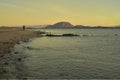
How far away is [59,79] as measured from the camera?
1456 centimetres

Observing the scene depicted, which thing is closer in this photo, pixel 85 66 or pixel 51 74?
pixel 51 74

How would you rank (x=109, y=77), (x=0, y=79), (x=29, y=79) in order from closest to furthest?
(x=0, y=79), (x=29, y=79), (x=109, y=77)

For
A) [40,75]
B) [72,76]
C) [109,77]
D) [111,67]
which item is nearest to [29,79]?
[40,75]

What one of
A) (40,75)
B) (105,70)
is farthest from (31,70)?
(105,70)

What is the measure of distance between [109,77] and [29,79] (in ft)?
19.8

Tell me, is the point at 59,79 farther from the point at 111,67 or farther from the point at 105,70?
the point at 111,67

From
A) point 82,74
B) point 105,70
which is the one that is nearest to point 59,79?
point 82,74

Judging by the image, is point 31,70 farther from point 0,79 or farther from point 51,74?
point 0,79

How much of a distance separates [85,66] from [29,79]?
7.25 m

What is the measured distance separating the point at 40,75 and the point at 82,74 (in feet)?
11.1

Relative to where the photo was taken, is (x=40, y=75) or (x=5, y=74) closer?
(x=5, y=74)

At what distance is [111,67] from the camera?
19703 mm

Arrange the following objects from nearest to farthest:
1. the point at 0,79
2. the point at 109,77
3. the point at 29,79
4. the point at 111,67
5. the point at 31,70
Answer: the point at 0,79 → the point at 29,79 → the point at 109,77 → the point at 31,70 → the point at 111,67

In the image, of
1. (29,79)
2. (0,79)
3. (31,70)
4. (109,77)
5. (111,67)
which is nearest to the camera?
(0,79)
